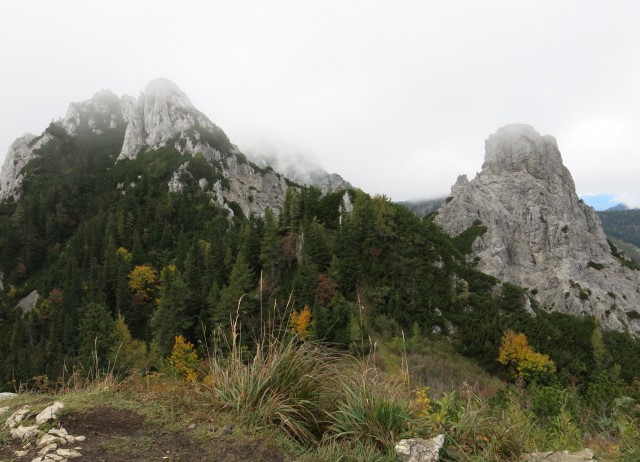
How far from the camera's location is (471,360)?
27.2m

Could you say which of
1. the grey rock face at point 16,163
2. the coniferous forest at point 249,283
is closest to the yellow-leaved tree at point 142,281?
the coniferous forest at point 249,283

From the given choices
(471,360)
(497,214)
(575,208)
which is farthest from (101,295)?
(575,208)

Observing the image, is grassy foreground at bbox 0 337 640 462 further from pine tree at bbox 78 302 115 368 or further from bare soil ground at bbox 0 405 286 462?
pine tree at bbox 78 302 115 368

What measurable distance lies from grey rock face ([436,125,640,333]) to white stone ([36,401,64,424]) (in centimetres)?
6806

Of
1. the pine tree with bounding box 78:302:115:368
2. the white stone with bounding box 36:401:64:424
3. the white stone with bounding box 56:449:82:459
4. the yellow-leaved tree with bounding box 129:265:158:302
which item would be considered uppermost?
the white stone with bounding box 36:401:64:424

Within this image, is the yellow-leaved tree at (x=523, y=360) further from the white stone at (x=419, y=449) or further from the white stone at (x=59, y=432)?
the white stone at (x=59, y=432)

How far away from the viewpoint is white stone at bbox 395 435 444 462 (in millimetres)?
3379

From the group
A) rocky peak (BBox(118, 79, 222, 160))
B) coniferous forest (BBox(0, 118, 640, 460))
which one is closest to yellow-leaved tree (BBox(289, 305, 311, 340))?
coniferous forest (BBox(0, 118, 640, 460))

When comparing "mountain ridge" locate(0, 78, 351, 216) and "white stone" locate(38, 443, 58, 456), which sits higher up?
"mountain ridge" locate(0, 78, 351, 216)

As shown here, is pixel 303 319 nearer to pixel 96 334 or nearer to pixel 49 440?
pixel 96 334

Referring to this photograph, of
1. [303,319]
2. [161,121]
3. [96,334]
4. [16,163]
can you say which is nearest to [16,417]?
[303,319]

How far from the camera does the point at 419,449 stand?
3.45 metres

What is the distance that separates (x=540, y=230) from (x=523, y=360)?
59695mm

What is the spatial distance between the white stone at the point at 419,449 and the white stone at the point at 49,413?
3961mm
